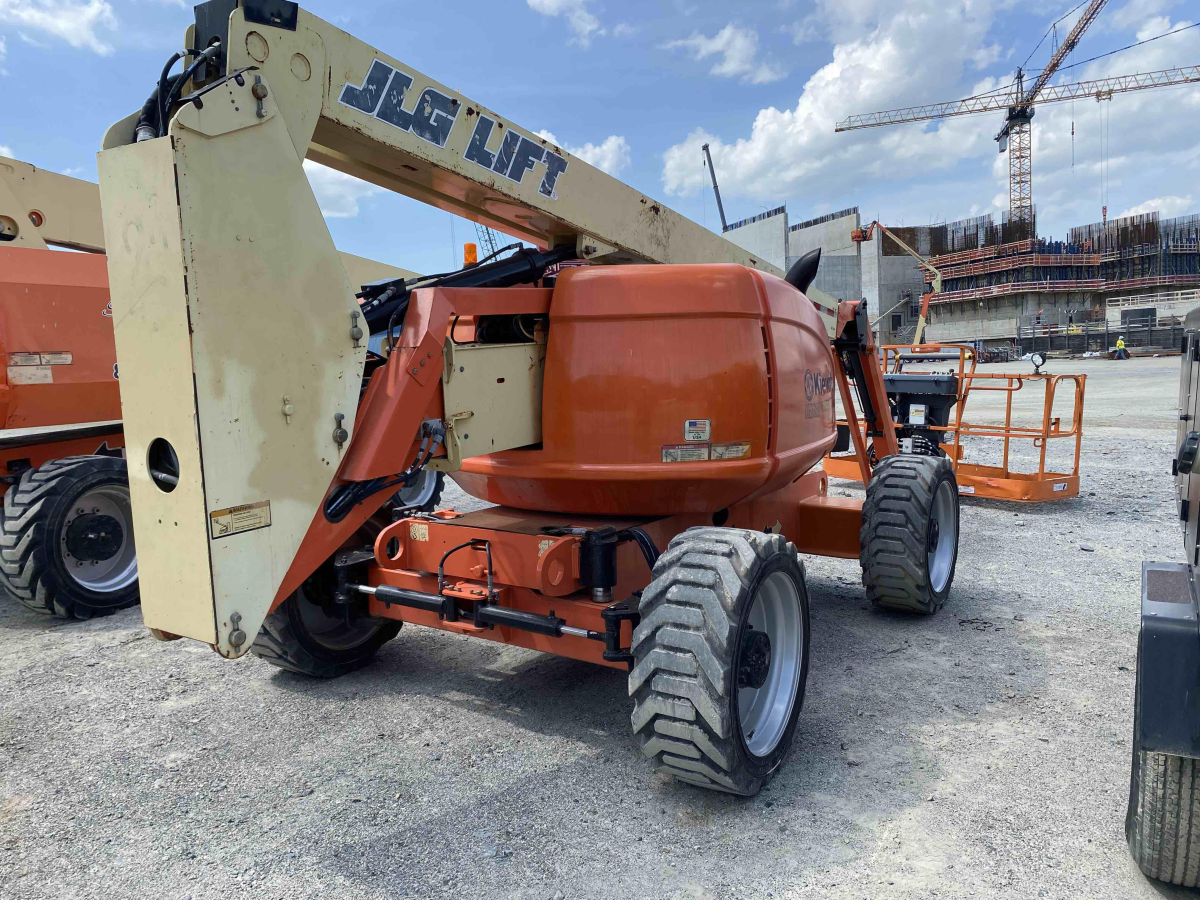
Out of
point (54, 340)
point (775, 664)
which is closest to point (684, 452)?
point (775, 664)

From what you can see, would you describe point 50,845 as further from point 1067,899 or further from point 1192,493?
point 1192,493

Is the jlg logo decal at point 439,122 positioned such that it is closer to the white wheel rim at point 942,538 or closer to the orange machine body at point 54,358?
the white wheel rim at point 942,538

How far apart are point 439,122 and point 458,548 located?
191 cm

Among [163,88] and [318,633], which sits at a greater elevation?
[163,88]

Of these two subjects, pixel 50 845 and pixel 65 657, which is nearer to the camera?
pixel 50 845

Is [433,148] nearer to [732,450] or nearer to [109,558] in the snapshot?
[732,450]

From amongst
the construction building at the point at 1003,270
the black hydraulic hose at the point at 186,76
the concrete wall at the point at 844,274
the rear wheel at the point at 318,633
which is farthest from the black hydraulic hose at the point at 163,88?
the concrete wall at the point at 844,274

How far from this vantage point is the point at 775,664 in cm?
378

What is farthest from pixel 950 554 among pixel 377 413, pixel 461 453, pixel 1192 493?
pixel 377 413

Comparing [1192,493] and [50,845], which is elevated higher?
[1192,493]

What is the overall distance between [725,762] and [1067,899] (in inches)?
46.4

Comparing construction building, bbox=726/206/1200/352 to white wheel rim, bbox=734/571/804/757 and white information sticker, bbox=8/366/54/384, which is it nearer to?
white information sticker, bbox=8/366/54/384

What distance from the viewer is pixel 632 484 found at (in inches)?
153

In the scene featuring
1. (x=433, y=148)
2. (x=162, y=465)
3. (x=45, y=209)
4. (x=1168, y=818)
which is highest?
(x=45, y=209)
